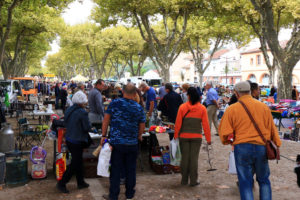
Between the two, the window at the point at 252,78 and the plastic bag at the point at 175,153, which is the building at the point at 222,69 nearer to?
the window at the point at 252,78

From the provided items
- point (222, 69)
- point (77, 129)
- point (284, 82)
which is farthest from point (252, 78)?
point (77, 129)

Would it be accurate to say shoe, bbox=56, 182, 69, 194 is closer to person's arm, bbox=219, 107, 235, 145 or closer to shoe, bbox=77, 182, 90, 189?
shoe, bbox=77, 182, 90, 189

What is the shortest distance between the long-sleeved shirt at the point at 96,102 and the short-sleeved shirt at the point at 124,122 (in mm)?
3044

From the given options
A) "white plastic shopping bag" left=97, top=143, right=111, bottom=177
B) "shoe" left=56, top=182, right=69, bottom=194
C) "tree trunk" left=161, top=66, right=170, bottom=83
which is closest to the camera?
"white plastic shopping bag" left=97, top=143, right=111, bottom=177

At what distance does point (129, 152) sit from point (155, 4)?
16.0m

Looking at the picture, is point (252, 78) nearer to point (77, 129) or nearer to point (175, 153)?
point (175, 153)

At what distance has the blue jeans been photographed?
3.58 metres

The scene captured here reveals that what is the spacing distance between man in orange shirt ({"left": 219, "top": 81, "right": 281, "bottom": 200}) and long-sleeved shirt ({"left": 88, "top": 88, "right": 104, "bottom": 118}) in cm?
411

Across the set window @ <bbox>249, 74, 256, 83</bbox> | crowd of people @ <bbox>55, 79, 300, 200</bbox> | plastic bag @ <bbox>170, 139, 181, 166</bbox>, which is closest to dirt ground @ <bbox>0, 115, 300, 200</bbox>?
crowd of people @ <bbox>55, 79, 300, 200</bbox>

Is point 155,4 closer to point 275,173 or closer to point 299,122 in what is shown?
point 299,122

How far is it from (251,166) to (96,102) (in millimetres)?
4488

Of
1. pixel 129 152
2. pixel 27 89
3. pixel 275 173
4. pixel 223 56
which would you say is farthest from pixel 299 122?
pixel 223 56

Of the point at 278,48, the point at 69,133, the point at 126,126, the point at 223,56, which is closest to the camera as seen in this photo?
the point at 126,126

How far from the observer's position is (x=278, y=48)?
1244 cm
